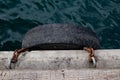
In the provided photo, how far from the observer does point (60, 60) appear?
3482 mm

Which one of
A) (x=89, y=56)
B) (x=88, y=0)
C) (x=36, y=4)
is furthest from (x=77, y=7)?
(x=89, y=56)

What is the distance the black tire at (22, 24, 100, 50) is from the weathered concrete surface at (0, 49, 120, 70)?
0.52m

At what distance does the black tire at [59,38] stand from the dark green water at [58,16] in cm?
279

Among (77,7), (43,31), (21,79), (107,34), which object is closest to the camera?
(21,79)

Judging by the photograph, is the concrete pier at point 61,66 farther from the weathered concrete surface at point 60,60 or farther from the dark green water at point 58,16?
the dark green water at point 58,16

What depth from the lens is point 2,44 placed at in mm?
7250

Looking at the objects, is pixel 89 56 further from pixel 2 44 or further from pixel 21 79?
pixel 2 44

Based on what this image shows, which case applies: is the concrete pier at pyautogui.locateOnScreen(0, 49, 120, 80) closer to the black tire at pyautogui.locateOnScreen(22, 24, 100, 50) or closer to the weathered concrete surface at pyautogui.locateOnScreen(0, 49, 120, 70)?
the weathered concrete surface at pyautogui.locateOnScreen(0, 49, 120, 70)

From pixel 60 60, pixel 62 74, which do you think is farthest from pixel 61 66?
pixel 62 74

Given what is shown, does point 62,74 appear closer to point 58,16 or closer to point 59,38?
point 59,38

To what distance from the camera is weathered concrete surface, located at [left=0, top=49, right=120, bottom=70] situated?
11.2ft

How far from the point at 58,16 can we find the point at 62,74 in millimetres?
5455

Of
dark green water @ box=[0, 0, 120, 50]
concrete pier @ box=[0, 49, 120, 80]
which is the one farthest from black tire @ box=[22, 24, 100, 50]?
dark green water @ box=[0, 0, 120, 50]

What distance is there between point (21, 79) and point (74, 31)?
1450 mm
